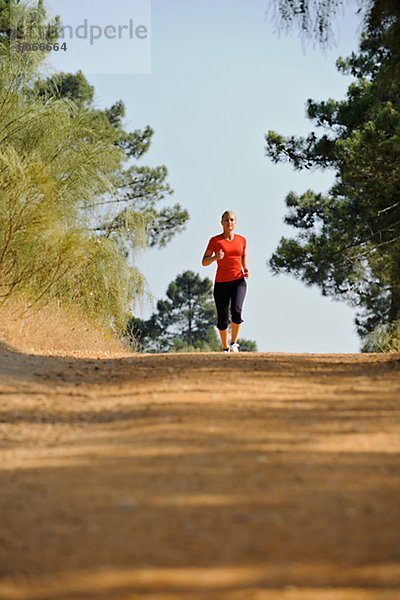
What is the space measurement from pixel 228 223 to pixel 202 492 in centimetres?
816

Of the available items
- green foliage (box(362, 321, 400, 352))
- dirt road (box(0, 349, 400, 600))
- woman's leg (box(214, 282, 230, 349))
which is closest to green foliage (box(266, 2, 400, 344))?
green foliage (box(362, 321, 400, 352))

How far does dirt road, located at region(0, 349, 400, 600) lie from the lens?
10.5 ft

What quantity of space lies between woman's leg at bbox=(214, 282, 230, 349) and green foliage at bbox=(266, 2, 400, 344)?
437cm

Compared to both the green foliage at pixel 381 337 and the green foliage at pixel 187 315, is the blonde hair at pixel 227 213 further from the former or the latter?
the green foliage at pixel 187 315

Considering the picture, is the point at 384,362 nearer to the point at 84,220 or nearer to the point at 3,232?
the point at 3,232

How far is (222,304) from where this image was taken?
12258 millimetres

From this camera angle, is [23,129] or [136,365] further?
[23,129]

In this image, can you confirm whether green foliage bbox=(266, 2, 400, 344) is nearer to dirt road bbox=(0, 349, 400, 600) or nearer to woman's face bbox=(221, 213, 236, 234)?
woman's face bbox=(221, 213, 236, 234)

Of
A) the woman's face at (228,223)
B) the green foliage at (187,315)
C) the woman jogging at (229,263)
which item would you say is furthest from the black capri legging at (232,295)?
the green foliage at (187,315)

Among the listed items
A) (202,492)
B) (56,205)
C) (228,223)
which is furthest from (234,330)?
(202,492)

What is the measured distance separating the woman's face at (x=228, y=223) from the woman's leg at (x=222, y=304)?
0.75m

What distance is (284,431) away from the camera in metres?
5.29

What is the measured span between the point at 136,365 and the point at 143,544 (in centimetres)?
558

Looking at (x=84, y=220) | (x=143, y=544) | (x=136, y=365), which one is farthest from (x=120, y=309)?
(x=143, y=544)
